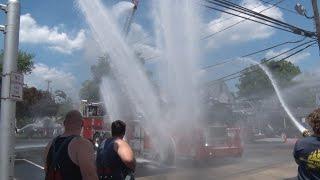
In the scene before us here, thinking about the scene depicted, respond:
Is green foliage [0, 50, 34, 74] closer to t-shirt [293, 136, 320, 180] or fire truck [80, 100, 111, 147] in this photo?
fire truck [80, 100, 111, 147]

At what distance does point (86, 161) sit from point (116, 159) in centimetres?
113

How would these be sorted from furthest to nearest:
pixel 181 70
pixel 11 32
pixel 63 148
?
pixel 181 70, pixel 11 32, pixel 63 148

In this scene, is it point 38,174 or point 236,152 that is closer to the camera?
point 38,174

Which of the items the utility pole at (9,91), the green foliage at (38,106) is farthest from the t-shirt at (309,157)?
the green foliage at (38,106)

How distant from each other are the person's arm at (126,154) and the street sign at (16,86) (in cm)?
181

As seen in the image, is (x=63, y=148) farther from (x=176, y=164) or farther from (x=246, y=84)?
(x=246, y=84)

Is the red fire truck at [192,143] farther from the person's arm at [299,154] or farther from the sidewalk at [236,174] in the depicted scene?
the person's arm at [299,154]

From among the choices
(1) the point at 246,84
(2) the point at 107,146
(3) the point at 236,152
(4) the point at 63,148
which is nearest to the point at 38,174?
(3) the point at 236,152

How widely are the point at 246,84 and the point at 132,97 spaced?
64474mm

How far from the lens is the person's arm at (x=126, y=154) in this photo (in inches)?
188

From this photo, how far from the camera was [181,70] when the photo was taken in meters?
15.2

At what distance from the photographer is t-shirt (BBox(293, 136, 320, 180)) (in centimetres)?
421

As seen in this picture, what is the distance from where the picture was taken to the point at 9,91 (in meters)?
5.91

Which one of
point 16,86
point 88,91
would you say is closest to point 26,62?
point 88,91
